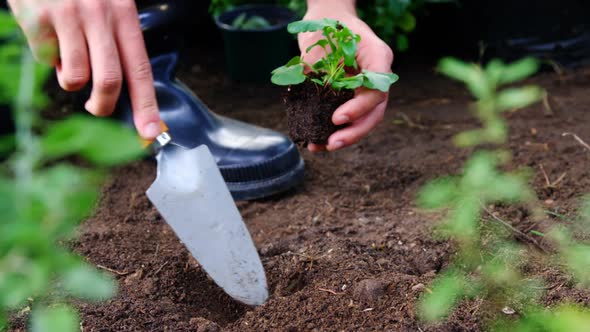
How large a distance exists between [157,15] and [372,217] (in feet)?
3.49

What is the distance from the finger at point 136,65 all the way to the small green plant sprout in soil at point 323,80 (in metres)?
0.33

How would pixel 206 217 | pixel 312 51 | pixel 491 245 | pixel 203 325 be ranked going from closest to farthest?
pixel 203 325 < pixel 206 217 < pixel 491 245 < pixel 312 51

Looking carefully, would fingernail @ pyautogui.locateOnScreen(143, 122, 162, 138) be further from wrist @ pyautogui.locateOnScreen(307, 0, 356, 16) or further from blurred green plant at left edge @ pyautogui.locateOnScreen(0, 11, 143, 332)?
blurred green plant at left edge @ pyautogui.locateOnScreen(0, 11, 143, 332)

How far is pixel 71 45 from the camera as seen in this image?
128 centimetres

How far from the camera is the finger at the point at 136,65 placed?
4.44 feet

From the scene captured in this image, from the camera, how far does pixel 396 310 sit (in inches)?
60.7

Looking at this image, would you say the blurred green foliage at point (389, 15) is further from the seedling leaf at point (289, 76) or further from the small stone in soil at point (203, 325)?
the small stone in soil at point (203, 325)

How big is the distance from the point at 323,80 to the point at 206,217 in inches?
18.4

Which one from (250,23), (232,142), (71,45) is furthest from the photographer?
(250,23)

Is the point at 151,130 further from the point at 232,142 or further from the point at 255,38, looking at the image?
the point at 255,38

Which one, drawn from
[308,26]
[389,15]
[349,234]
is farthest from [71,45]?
[389,15]

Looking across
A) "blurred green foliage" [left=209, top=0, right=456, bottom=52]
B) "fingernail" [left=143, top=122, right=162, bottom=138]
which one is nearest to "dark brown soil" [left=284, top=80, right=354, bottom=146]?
"fingernail" [left=143, top=122, right=162, bottom=138]

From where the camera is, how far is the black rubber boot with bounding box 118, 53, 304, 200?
2.21 m

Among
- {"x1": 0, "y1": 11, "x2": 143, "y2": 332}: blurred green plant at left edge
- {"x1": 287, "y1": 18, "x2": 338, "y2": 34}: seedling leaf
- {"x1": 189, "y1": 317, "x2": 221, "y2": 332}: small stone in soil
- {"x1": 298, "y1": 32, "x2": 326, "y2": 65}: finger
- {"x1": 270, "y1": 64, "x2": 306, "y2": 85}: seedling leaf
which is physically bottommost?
{"x1": 189, "y1": 317, "x2": 221, "y2": 332}: small stone in soil
